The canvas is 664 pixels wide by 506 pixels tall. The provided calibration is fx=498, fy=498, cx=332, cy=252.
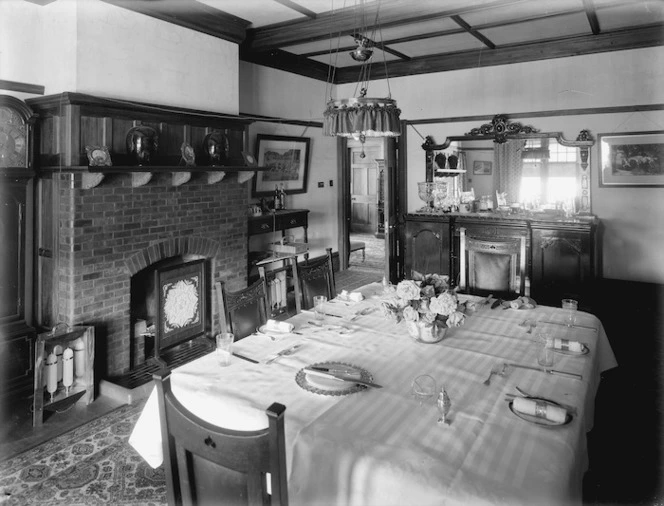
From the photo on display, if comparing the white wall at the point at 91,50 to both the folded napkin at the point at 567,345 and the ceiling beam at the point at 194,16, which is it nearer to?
the ceiling beam at the point at 194,16

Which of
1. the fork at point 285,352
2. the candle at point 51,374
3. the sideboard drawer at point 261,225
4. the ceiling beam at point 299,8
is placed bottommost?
the candle at point 51,374

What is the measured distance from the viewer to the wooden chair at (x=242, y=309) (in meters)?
2.76

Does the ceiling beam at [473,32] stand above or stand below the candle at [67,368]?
above

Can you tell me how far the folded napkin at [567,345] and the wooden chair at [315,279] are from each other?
1633mm

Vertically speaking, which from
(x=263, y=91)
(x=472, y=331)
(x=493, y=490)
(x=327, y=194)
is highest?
(x=263, y=91)

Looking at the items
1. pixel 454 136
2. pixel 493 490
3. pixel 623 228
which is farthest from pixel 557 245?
pixel 493 490

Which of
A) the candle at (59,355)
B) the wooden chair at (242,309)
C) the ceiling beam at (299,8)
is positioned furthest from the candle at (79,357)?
the ceiling beam at (299,8)

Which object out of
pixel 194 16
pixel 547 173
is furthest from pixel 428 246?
pixel 194 16

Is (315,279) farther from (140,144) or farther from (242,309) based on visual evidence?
(140,144)

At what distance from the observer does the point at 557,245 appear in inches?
205

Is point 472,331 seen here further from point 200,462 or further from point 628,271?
point 628,271

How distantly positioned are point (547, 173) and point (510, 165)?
0.43 metres

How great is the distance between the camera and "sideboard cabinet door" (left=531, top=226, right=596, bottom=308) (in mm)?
5074

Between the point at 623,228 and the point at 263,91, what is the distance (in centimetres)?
440
